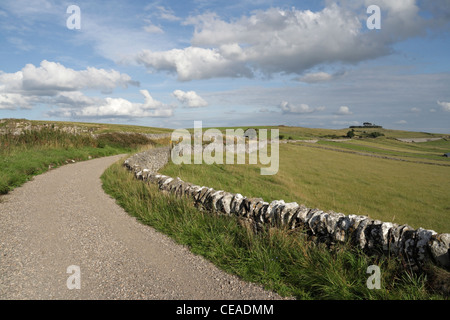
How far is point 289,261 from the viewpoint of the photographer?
5570 mm

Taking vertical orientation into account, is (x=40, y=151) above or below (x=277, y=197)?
above

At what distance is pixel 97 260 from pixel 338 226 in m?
5.26

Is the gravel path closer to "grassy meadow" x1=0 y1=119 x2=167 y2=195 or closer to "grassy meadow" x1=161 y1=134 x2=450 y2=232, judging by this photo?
"grassy meadow" x1=0 y1=119 x2=167 y2=195

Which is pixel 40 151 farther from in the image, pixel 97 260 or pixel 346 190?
pixel 346 190

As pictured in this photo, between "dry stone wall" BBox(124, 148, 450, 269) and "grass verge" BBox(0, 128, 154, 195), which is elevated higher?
"grass verge" BBox(0, 128, 154, 195)

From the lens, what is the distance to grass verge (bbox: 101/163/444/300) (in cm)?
465

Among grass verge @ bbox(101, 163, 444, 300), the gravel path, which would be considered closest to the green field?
grass verge @ bbox(101, 163, 444, 300)

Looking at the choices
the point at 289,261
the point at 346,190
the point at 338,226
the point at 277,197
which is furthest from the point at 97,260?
the point at 346,190

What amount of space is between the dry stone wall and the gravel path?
1.90m

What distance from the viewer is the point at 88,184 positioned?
1291 centimetres

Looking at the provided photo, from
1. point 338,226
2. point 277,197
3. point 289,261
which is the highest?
point 338,226

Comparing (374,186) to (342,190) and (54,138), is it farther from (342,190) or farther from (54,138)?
(54,138)

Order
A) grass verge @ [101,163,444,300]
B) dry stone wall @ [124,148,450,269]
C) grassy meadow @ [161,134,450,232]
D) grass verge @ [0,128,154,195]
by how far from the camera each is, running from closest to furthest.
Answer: grass verge @ [101,163,444,300], dry stone wall @ [124,148,450,269], grass verge @ [0,128,154,195], grassy meadow @ [161,134,450,232]
